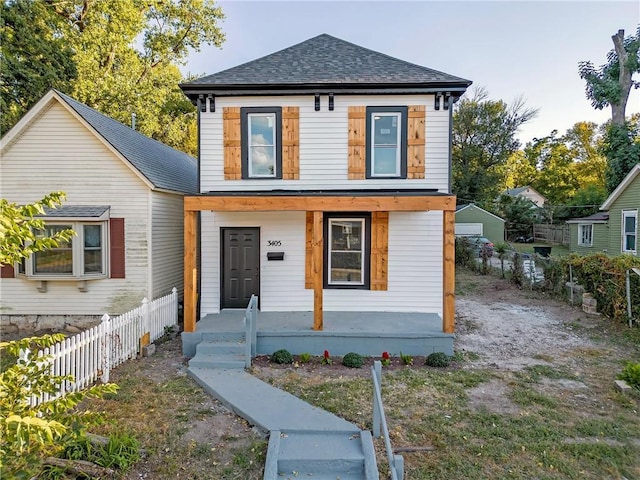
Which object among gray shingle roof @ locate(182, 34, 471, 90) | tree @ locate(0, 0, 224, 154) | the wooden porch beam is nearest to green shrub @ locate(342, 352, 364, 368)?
the wooden porch beam

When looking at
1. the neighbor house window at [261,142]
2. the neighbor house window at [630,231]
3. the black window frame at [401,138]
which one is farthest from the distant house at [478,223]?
the neighbor house window at [261,142]

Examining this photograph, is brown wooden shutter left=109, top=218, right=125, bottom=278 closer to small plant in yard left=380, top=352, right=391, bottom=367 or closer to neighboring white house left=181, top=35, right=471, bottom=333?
neighboring white house left=181, top=35, right=471, bottom=333

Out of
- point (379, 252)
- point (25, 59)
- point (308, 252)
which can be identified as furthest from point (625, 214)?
point (25, 59)

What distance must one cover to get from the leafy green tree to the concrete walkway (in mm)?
16528

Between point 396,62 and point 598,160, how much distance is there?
148 feet

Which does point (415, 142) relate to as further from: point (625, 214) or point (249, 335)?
point (625, 214)

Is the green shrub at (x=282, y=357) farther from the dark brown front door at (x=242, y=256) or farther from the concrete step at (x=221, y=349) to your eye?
the dark brown front door at (x=242, y=256)

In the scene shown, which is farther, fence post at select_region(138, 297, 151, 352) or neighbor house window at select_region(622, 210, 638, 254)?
neighbor house window at select_region(622, 210, 638, 254)

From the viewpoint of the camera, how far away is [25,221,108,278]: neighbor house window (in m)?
8.72

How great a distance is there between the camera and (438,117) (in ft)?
27.9

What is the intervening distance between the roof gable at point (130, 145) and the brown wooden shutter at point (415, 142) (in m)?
6.25

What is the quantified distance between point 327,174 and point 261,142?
1745 millimetres

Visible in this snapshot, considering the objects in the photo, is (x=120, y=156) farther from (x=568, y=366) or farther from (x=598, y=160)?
(x=598, y=160)

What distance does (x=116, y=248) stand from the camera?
904 centimetres
